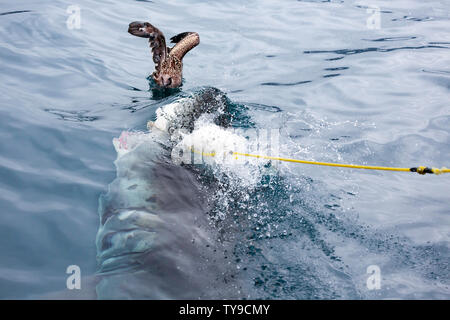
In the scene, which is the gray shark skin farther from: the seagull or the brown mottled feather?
the brown mottled feather

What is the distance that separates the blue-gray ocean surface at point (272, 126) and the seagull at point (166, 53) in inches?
12.8

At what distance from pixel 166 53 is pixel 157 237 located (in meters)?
3.07

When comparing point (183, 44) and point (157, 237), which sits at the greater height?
point (183, 44)

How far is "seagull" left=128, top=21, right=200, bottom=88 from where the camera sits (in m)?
5.48

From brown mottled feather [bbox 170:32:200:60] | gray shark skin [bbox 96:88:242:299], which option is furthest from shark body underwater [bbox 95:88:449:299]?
brown mottled feather [bbox 170:32:200:60]

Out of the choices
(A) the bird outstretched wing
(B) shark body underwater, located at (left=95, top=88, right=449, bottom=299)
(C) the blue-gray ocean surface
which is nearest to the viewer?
(B) shark body underwater, located at (left=95, top=88, right=449, bottom=299)

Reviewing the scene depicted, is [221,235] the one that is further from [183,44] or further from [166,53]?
[183,44]

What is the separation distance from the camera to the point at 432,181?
512 cm

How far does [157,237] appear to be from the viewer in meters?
3.47

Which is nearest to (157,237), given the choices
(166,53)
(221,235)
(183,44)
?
(221,235)

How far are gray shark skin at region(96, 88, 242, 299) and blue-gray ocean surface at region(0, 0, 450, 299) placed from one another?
0.44 ft
